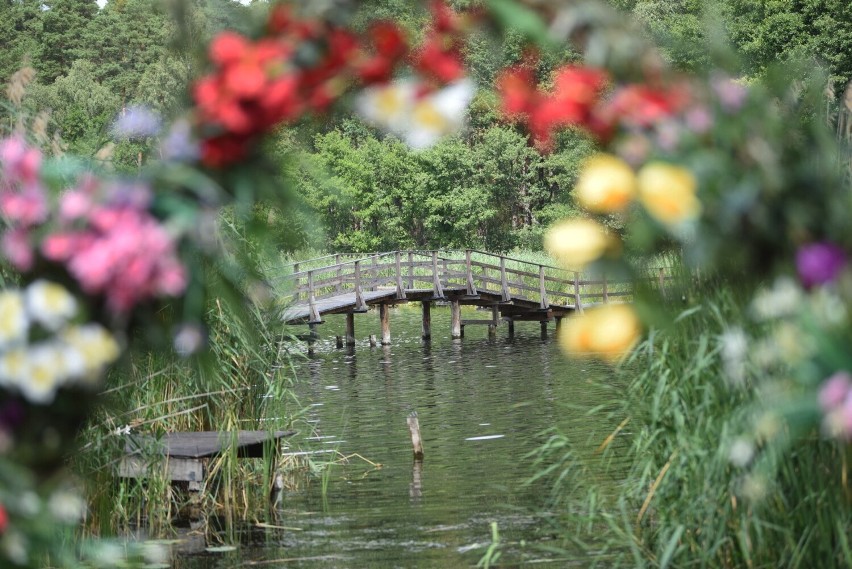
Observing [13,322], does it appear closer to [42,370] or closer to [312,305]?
[42,370]

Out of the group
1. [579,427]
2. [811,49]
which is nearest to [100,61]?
[811,49]

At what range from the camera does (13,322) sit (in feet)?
4.94

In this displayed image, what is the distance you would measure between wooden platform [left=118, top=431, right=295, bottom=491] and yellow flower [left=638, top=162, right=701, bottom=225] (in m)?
6.31

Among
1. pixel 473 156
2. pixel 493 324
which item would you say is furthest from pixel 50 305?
pixel 473 156

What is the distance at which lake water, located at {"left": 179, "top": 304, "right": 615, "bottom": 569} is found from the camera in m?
8.39

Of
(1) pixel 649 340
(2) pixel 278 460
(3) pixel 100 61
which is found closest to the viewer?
(1) pixel 649 340

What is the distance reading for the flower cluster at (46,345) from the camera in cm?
150

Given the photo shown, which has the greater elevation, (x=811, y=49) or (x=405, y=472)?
(x=811, y=49)

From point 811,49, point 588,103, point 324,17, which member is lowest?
point 588,103

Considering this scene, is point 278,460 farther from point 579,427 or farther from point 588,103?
point 588,103

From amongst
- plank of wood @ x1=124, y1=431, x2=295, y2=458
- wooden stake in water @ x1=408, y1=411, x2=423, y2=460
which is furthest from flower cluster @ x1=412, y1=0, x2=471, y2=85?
wooden stake in water @ x1=408, y1=411, x2=423, y2=460

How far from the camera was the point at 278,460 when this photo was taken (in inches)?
368

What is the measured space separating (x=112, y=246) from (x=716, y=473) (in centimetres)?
377

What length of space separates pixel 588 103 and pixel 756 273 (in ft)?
1.02
